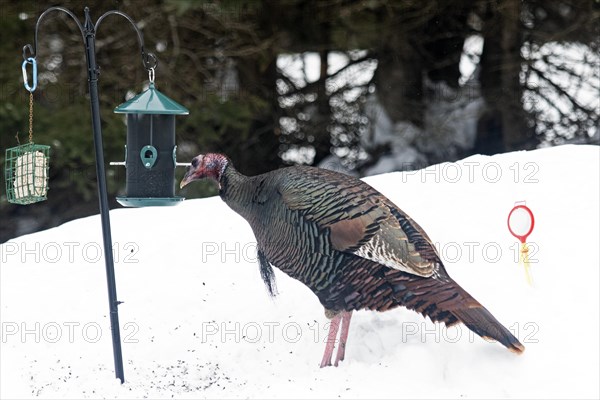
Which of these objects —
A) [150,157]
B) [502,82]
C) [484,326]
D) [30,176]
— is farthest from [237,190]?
[502,82]

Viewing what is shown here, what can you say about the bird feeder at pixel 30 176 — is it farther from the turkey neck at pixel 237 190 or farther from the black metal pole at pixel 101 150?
the turkey neck at pixel 237 190

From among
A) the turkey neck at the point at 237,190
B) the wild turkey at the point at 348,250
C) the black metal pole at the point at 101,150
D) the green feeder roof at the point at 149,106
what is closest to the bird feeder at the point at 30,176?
the black metal pole at the point at 101,150

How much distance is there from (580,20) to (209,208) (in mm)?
5052

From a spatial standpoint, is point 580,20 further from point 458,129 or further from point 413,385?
point 413,385

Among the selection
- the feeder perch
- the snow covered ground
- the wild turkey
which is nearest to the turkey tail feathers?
the wild turkey

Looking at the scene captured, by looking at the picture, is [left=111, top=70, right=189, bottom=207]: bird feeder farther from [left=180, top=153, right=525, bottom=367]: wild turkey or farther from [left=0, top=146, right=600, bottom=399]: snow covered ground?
[left=0, top=146, right=600, bottom=399]: snow covered ground

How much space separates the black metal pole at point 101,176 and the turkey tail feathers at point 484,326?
1.84 metres

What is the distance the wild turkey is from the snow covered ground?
279 mm

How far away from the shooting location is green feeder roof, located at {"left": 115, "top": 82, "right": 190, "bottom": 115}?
5008mm

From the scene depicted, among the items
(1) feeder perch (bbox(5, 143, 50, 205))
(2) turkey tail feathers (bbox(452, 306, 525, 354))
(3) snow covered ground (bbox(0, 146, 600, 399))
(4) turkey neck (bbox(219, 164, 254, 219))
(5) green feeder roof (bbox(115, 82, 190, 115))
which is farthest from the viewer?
(1) feeder perch (bbox(5, 143, 50, 205))

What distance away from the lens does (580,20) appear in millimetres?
9953

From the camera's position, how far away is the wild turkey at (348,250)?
Answer: 4.74 m

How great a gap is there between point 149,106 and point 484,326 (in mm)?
2102

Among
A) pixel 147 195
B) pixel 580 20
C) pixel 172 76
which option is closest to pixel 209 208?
pixel 147 195
